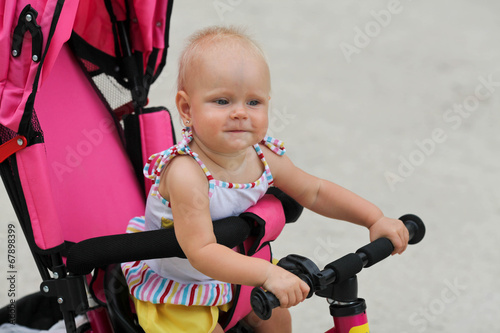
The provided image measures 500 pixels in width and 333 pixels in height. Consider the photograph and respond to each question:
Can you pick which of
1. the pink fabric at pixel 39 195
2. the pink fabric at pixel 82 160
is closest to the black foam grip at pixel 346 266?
the pink fabric at pixel 39 195

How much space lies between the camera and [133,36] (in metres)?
1.52

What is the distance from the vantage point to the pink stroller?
109 centimetres

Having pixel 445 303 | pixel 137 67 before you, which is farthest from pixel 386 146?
pixel 137 67

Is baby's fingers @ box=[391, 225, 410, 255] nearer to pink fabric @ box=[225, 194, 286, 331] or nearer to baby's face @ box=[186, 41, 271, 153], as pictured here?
pink fabric @ box=[225, 194, 286, 331]

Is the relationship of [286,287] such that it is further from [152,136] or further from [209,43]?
[152,136]

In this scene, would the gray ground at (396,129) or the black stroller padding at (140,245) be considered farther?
the gray ground at (396,129)

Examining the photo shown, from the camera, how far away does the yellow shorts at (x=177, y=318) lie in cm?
115

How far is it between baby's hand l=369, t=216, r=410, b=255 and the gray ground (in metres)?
0.84

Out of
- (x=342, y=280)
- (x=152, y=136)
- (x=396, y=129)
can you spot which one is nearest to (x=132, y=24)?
(x=152, y=136)

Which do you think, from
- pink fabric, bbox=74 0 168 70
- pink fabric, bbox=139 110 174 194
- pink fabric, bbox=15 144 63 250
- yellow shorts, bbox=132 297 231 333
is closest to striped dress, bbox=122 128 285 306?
yellow shorts, bbox=132 297 231 333

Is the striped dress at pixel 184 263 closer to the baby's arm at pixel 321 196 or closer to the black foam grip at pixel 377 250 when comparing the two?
the baby's arm at pixel 321 196

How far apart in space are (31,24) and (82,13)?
40cm

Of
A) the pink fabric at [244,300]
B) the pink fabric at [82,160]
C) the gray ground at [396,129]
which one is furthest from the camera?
the gray ground at [396,129]

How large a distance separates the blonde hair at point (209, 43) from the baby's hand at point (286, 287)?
0.34 m
